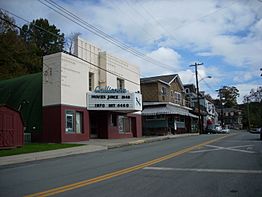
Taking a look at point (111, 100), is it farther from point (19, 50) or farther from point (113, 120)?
point (19, 50)

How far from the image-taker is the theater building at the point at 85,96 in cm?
2642

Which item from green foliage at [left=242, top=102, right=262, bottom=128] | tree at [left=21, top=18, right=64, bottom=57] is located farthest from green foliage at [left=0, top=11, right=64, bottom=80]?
green foliage at [left=242, top=102, right=262, bottom=128]

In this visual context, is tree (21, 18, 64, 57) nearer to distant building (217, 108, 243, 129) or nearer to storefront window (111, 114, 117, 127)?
storefront window (111, 114, 117, 127)

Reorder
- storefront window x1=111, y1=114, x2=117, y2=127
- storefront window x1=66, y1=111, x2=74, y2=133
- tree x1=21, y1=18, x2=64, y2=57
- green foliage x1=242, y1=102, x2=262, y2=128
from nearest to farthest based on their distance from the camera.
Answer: storefront window x1=66, y1=111, x2=74, y2=133 → storefront window x1=111, y1=114, x2=117, y2=127 → tree x1=21, y1=18, x2=64, y2=57 → green foliage x1=242, y1=102, x2=262, y2=128

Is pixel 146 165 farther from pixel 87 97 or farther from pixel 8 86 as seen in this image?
pixel 8 86

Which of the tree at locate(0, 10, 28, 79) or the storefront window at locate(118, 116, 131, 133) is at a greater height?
the tree at locate(0, 10, 28, 79)

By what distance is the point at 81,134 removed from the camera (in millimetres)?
28484

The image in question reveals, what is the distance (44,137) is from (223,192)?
68.6ft

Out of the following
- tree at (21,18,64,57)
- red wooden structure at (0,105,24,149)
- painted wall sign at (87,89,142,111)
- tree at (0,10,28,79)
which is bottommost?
red wooden structure at (0,105,24,149)

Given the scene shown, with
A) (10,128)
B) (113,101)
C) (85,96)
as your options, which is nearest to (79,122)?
(85,96)

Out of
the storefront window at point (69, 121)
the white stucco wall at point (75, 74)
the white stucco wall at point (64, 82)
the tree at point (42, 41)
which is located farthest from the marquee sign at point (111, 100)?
the tree at point (42, 41)

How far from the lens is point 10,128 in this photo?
69.2ft

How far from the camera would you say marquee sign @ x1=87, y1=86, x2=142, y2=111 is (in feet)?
97.5

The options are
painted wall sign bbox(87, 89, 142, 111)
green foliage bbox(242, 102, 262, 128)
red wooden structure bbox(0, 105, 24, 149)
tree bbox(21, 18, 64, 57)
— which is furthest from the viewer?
green foliage bbox(242, 102, 262, 128)
